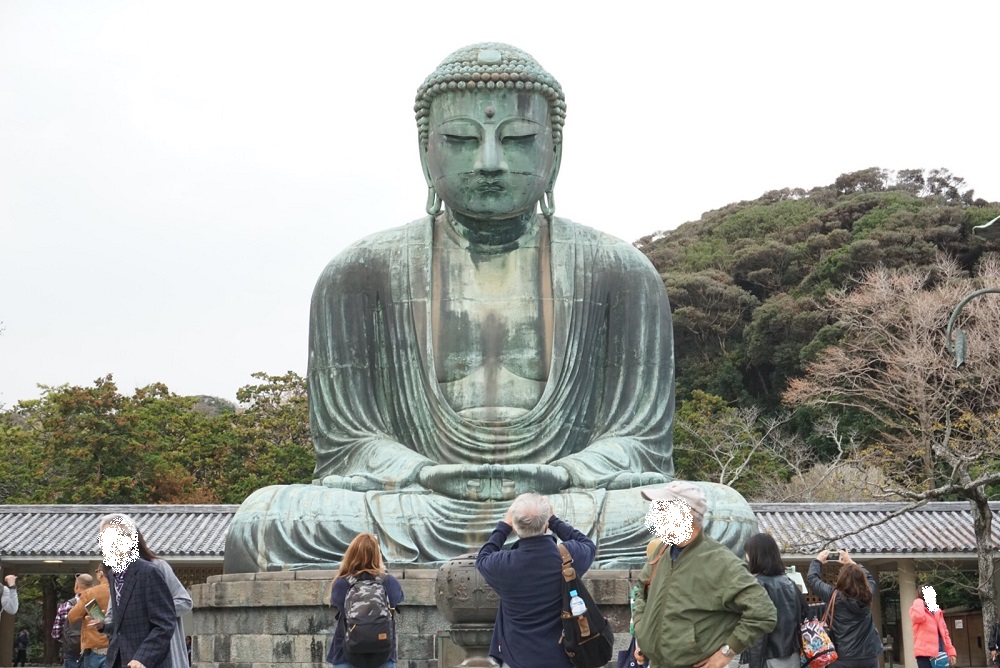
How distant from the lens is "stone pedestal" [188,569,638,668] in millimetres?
8734

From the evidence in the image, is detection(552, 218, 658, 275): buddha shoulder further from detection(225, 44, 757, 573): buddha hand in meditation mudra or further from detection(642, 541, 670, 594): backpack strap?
detection(642, 541, 670, 594): backpack strap

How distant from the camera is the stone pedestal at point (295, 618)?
8.73 meters

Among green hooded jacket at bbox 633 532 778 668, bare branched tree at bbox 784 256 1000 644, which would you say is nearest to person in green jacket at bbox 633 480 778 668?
green hooded jacket at bbox 633 532 778 668

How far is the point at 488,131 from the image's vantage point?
35.9 ft

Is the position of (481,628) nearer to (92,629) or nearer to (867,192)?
(92,629)

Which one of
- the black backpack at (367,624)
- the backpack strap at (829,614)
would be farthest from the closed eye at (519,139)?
the black backpack at (367,624)

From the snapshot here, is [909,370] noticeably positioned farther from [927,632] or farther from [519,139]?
[519,139]

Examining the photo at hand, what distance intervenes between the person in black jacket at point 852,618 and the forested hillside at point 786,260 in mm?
31422

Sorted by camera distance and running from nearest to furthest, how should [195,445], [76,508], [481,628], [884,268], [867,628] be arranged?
1. [481,628]
2. [867,628]
3. [76,508]
4. [195,445]
5. [884,268]

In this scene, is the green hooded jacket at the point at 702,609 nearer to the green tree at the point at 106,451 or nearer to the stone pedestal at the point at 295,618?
the stone pedestal at the point at 295,618

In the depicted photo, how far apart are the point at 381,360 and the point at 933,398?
23703mm

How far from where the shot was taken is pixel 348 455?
10812 millimetres

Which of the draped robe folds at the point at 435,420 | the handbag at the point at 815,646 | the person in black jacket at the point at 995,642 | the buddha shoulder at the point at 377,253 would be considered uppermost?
the buddha shoulder at the point at 377,253

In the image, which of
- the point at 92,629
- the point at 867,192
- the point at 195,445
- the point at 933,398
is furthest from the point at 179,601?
the point at 867,192
